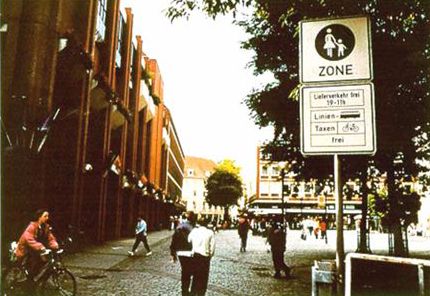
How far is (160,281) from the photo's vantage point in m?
12.3

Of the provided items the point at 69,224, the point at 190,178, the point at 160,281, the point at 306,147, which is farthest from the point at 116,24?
the point at 190,178

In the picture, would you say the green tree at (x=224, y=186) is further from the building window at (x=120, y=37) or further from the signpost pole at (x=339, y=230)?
the signpost pole at (x=339, y=230)

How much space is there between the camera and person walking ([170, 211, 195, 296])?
8555 millimetres

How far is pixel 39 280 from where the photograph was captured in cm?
879

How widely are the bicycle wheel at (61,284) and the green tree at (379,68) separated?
5.40 m

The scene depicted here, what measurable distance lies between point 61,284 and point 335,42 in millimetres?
7995

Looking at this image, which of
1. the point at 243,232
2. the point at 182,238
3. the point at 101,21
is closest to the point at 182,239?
the point at 182,238

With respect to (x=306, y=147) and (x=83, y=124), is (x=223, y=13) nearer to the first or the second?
(x=306, y=147)

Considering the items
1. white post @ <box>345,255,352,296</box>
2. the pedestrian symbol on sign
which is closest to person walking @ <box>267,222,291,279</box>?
white post @ <box>345,255,352,296</box>

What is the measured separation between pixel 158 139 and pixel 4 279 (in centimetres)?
4087

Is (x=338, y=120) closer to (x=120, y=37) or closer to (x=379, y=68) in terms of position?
(x=379, y=68)

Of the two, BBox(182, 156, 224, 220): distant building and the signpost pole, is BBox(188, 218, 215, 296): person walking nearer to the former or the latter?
the signpost pole

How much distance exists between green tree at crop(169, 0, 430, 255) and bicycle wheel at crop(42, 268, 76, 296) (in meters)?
5.40

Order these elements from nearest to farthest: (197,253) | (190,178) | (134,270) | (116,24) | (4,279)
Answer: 1. (197,253)
2. (4,279)
3. (134,270)
4. (116,24)
5. (190,178)
